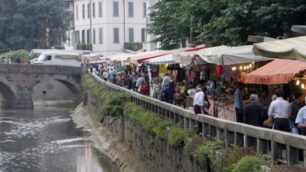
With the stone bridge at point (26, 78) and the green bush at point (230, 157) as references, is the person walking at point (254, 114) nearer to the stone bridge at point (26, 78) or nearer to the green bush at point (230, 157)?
the green bush at point (230, 157)

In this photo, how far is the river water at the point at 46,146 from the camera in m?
41.2

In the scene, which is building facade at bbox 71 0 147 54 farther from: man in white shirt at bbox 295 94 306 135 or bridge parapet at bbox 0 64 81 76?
man in white shirt at bbox 295 94 306 135

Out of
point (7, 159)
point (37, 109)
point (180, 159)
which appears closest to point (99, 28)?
point (37, 109)

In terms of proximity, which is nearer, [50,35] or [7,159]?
[7,159]

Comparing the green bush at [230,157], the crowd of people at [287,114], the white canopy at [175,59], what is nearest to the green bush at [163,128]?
the white canopy at [175,59]

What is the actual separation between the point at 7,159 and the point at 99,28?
57.6 metres

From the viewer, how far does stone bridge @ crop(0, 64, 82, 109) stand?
8325cm

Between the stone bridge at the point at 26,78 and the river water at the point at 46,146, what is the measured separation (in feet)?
25.9

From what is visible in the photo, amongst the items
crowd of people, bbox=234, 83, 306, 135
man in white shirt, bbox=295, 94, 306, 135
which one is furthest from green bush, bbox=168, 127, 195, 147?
man in white shirt, bbox=295, 94, 306, 135

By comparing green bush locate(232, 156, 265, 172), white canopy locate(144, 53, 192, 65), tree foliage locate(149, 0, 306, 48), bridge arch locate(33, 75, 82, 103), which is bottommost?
bridge arch locate(33, 75, 82, 103)

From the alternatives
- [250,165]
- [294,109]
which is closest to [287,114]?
[294,109]

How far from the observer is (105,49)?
100 meters

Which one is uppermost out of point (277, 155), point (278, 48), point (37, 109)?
point (278, 48)

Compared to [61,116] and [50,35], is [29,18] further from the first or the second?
[61,116]
